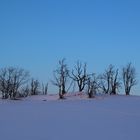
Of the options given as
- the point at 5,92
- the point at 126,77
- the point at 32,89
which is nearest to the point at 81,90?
the point at 126,77

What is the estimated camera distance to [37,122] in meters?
17.6

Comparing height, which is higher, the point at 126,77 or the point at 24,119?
the point at 126,77

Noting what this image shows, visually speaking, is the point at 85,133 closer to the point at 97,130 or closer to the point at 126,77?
the point at 97,130

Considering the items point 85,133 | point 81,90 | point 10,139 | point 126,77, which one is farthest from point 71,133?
point 126,77

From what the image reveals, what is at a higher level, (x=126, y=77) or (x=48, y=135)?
(x=126, y=77)

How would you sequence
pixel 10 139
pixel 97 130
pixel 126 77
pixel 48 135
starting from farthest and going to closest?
pixel 126 77 → pixel 97 130 → pixel 48 135 → pixel 10 139

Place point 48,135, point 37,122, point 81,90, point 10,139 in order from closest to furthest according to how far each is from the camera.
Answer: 1. point 10,139
2. point 48,135
3. point 37,122
4. point 81,90

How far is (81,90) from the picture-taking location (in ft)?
243

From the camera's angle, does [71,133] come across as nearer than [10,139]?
No

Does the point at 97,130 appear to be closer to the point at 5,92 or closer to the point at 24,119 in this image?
the point at 24,119

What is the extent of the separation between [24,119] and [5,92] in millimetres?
73246

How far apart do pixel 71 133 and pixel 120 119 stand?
18.3 feet

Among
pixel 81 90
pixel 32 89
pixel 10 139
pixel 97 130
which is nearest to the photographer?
pixel 10 139

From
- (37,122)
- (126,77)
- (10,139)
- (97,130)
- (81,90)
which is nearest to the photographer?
(10,139)
